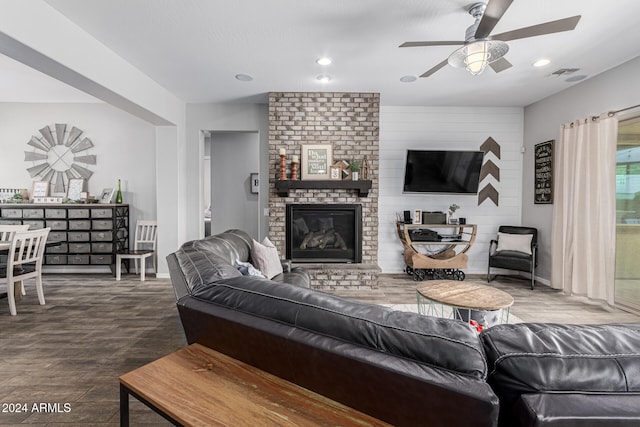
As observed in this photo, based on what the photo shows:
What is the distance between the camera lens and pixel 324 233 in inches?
183

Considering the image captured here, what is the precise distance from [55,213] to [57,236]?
1.15 feet

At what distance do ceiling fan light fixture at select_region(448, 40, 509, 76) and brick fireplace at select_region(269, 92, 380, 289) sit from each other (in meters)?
2.01

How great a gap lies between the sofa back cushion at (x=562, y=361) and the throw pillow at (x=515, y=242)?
4.37 m

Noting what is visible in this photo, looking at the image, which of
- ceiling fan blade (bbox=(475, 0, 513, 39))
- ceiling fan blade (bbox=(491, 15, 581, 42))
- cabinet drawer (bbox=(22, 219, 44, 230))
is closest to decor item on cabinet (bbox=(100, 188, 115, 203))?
cabinet drawer (bbox=(22, 219, 44, 230))

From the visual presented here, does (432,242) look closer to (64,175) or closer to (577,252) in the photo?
(577,252)

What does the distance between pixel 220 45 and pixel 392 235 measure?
12.0 feet

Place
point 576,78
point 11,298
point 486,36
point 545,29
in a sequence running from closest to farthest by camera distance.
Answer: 1. point 545,29
2. point 486,36
3. point 11,298
4. point 576,78

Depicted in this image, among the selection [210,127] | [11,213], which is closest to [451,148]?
[210,127]

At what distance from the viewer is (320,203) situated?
460 cm

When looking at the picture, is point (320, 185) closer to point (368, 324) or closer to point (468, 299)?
point (468, 299)

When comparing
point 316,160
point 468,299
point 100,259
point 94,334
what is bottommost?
point 94,334

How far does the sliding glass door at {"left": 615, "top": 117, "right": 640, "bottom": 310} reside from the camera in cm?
351

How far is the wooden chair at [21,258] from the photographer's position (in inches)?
126

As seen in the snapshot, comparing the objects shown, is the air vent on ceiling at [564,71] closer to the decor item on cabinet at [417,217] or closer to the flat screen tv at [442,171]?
the flat screen tv at [442,171]
